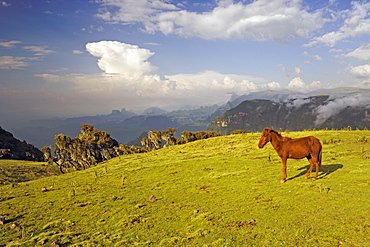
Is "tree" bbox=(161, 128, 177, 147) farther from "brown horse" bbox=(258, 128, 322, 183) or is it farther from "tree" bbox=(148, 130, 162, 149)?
"brown horse" bbox=(258, 128, 322, 183)

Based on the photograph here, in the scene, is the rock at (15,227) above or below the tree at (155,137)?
above

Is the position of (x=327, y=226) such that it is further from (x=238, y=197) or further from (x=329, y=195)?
(x=238, y=197)

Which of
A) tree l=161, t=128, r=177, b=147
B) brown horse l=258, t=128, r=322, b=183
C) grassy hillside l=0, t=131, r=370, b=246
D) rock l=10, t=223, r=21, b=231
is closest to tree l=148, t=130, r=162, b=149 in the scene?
tree l=161, t=128, r=177, b=147

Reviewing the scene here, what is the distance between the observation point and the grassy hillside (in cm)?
903

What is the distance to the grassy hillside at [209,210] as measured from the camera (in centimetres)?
903

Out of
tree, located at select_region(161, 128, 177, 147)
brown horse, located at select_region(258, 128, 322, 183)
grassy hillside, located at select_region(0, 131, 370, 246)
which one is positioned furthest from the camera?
tree, located at select_region(161, 128, 177, 147)

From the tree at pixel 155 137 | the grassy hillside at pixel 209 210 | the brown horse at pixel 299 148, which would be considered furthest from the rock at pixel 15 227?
the tree at pixel 155 137

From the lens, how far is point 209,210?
12.3 metres

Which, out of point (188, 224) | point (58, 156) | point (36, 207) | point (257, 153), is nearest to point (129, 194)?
point (36, 207)

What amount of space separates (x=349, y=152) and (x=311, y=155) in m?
11.2

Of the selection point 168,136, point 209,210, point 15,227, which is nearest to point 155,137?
point 168,136

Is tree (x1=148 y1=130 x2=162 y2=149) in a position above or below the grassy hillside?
below

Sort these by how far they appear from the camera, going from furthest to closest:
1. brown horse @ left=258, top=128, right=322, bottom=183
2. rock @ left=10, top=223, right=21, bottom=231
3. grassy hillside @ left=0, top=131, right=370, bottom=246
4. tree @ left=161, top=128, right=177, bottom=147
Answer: tree @ left=161, top=128, right=177, bottom=147
brown horse @ left=258, top=128, right=322, bottom=183
rock @ left=10, top=223, right=21, bottom=231
grassy hillside @ left=0, top=131, right=370, bottom=246

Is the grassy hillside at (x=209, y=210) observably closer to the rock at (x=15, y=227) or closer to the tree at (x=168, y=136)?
the rock at (x=15, y=227)
